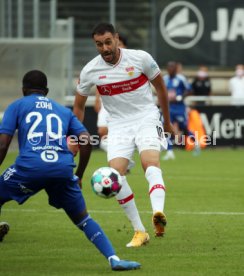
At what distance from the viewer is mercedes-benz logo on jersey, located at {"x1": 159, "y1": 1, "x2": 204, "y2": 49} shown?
29.7m

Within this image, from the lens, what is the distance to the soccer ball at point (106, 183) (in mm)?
8938

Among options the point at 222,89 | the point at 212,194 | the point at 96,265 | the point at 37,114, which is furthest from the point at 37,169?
the point at 222,89

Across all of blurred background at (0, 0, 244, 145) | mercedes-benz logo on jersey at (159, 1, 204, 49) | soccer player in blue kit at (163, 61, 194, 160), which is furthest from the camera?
mercedes-benz logo on jersey at (159, 1, 204, 49)

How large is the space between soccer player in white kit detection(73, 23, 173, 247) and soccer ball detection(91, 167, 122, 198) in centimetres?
122

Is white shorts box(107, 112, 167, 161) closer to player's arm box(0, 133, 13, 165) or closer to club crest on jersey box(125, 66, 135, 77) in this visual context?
club crest on jersey box(125, 66, 135, 77)

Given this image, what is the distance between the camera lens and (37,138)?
8383 millimetres

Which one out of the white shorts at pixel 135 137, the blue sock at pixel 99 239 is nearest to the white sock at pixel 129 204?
the white shorts at pixel 135 137

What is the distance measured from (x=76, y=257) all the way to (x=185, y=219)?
311 centimetres

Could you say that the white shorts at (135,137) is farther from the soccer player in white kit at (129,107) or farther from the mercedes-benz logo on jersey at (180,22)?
the mercedes-benz logo on jersey at (180,22)

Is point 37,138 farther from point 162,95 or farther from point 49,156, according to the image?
point 162,95

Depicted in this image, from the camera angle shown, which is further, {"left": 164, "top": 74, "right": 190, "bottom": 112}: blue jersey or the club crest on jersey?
{"left": 164, "top": 74, "right": 190, "bottom": 112}: blue jersey

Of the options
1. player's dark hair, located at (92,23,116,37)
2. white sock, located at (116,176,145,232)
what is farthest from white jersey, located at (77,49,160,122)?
white sock, located at (116,176,145,232)

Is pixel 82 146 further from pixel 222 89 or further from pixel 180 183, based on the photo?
pixel 222 89

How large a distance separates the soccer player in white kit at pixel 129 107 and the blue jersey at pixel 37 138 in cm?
193
